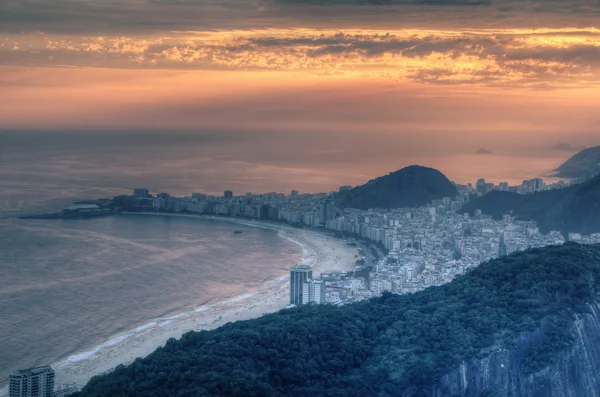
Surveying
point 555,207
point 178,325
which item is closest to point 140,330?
point 178,325

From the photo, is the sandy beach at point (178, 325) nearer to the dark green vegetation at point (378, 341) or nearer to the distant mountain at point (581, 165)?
the dark green vegetation at point (378, 341)

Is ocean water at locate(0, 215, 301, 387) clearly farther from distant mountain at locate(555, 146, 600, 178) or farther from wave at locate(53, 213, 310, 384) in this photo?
distant mountain at locate(555, 146, 600, 178)

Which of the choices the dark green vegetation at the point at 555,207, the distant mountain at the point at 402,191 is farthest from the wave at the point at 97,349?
the distant mountain at the point at 402,191

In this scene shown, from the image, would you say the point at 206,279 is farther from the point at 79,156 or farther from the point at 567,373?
the point at 79,156

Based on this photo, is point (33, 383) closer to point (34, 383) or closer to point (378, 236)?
point (34, 383)

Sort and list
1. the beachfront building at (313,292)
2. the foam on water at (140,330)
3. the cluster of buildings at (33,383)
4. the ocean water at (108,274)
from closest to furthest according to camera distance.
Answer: the cluster of buildings at (33,383), the foam on water at (140,330), the ocean water at (108,274), the beachfront building at (313,292)

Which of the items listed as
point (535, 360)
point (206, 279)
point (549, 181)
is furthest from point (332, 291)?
point (549, 181)
